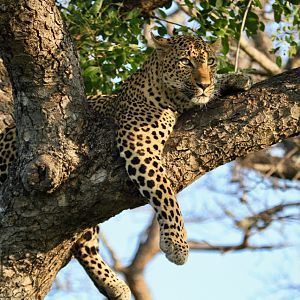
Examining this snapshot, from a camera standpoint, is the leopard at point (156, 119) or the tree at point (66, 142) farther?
the leopard at point (156, 119)

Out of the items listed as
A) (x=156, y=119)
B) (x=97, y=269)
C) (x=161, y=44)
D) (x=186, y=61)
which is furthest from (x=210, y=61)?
(x=97, y=269)

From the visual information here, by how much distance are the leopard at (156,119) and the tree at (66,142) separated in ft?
0.34

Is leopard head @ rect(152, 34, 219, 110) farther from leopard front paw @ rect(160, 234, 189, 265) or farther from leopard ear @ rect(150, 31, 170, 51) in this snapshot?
leopard front paw @ rect(160, 234, 189, 265)

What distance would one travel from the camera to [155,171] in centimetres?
617

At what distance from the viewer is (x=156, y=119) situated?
6.66 metres

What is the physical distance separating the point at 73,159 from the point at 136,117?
2.66 ft

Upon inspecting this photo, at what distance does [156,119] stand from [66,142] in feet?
2.78

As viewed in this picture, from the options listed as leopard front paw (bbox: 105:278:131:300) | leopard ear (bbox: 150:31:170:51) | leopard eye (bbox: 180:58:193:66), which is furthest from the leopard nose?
leopard front paw (bbox: 105:278:131:300)

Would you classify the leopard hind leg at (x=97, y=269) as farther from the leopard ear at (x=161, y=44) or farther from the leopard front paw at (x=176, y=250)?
the leopard ear at (x=161, y=44)

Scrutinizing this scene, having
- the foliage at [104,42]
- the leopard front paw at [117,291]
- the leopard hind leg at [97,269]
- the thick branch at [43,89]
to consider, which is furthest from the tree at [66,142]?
the foliage at [104,42]

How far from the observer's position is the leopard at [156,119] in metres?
6.20

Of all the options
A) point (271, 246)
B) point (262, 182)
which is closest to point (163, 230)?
point (262, 182)

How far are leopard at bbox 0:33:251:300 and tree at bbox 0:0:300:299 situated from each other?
103 mm

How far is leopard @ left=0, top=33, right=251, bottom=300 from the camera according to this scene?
6.20m
